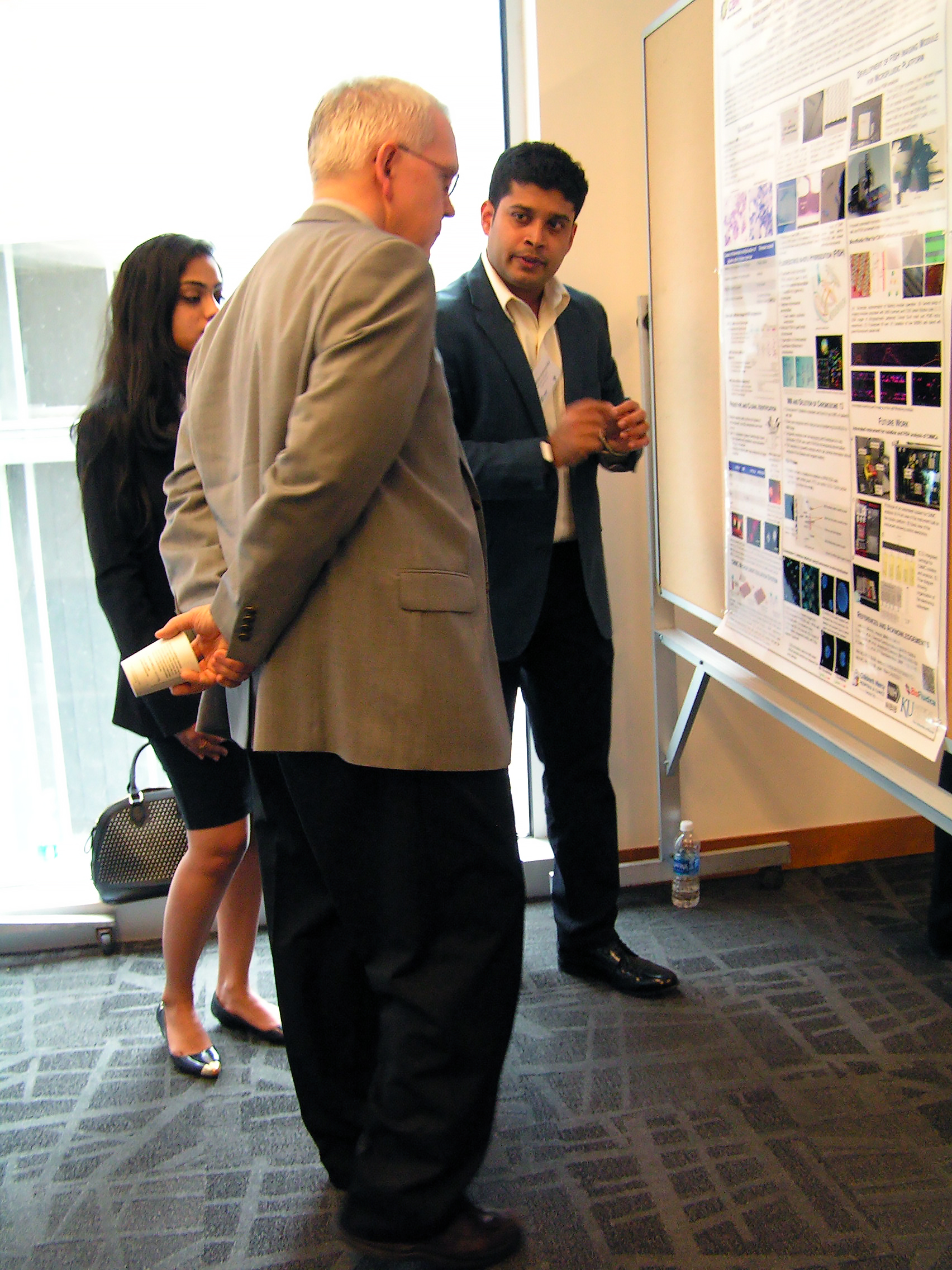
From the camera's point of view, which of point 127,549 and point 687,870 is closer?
point 127,549

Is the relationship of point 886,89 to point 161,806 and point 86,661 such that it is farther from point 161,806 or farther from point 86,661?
point 86,661

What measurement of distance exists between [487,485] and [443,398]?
1.88 feet

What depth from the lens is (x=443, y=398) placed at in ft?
4.40

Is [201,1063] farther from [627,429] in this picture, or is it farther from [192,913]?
[627,429]

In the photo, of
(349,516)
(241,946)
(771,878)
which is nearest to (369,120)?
(349,516)

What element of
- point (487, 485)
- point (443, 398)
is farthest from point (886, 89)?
point (487, 485)

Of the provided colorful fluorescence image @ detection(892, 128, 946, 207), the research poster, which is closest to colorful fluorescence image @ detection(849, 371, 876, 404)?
the research poster

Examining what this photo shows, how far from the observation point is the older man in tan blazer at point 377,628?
3.97 feet

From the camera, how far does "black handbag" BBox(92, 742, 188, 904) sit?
8.05 ft

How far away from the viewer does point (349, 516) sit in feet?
4.04

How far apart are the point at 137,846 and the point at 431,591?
149 cm

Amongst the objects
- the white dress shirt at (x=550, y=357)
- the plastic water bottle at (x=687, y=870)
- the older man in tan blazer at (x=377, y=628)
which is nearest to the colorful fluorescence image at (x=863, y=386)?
the older man in tan blazer at (x=377, y=628)

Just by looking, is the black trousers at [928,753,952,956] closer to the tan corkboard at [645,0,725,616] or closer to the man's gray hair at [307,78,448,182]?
the tan corkboard at [645,0,725,616]

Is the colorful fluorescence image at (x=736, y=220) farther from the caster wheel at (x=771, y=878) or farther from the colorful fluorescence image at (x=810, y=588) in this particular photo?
the caster wheel at (x=771, y=878)
